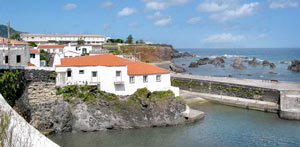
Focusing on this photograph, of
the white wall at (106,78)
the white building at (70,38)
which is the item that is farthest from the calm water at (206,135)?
the white building at (70,38)

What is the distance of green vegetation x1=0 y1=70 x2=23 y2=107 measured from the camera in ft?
67.0

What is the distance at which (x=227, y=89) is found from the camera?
1630 inches

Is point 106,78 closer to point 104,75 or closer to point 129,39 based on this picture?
point 104,75

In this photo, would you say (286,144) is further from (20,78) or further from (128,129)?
(20,78)

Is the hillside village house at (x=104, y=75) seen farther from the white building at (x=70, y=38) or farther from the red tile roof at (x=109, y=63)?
the white building at (x=70, y=38)

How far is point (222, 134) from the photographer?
25.8 metres

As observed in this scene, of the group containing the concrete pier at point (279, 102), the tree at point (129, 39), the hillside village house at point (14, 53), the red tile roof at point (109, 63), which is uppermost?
the tree at point (129, 39)

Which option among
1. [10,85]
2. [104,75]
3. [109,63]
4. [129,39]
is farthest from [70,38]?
[10,85]

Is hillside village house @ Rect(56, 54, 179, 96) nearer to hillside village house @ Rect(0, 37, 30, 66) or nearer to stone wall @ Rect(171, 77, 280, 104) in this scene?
hillside village house @ Rect(0, 37, 30, 66)

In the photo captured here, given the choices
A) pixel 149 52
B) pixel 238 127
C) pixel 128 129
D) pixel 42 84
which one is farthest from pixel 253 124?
pixel 149 52

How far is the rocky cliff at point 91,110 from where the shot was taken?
83.1ft

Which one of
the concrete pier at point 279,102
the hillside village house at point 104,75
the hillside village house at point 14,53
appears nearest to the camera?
the hillside village house at point 14,53

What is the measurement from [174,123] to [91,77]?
9675 millimetres

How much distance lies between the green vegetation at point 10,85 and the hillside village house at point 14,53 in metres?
3.83
